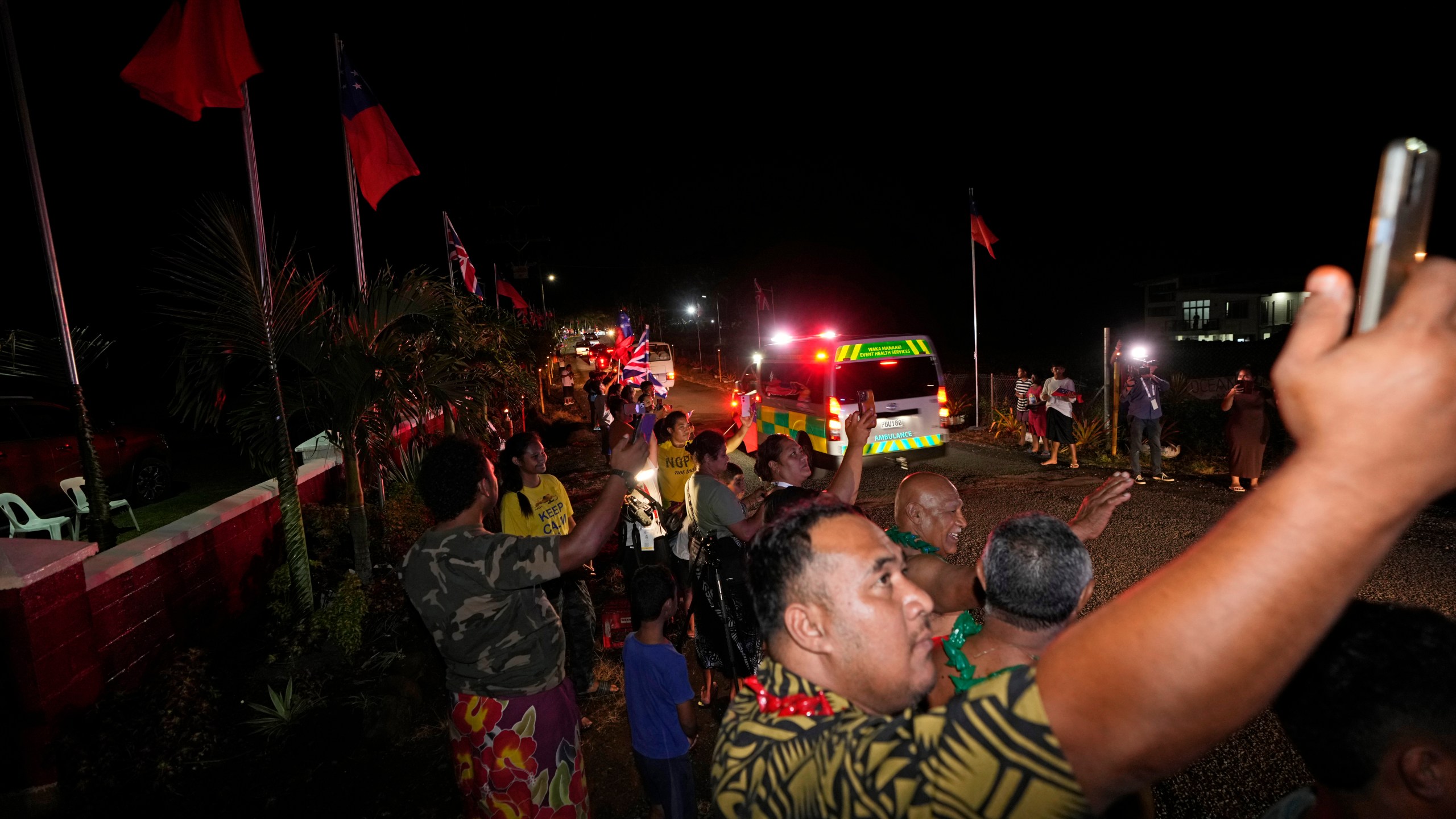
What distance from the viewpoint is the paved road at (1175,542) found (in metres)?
3.38

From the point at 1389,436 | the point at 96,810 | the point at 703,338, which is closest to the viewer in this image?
the point at 1389,436

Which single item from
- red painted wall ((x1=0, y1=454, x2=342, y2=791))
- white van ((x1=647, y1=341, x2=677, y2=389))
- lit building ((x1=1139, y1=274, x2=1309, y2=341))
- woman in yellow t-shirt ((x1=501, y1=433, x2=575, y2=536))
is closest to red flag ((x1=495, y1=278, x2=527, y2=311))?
white van ((x1=647, y1=341, x2=677, y2=389))

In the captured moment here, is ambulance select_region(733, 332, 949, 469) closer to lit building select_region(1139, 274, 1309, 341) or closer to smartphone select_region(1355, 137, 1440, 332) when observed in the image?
smartphone select_region(1355, 137, 1440, 332)

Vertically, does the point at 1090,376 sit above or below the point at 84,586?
below

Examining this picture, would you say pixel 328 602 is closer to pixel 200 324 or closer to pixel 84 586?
pixel 84 586

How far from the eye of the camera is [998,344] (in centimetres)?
4250

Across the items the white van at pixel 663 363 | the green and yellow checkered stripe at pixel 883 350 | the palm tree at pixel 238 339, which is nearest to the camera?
the palm tree at pixel 238 339

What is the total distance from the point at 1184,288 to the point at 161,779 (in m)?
50.3

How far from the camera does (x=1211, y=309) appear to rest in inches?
1602

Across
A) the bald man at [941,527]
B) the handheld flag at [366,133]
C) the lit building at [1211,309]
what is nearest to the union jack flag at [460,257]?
the handheld flag at [366,133]

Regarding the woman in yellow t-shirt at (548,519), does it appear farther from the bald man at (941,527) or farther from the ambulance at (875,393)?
the ambulance at (875,393)

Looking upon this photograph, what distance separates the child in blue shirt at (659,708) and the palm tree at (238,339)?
3143mm

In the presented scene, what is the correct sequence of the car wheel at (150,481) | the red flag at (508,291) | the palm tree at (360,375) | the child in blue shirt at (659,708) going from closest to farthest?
the child in blue shirt at (659,708)
the palm tree at (360,375)
the car wheel at (150,481)
the red flag at (508,291)

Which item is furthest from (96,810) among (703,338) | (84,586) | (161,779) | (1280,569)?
(703,338)
